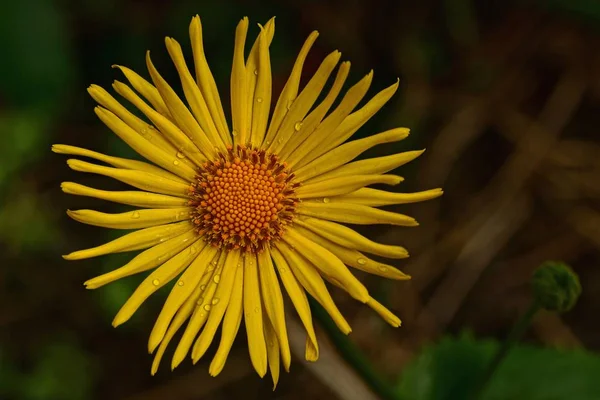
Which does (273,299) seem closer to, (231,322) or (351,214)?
(231,322)

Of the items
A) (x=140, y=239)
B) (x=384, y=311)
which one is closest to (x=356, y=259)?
(x=384, y=311)

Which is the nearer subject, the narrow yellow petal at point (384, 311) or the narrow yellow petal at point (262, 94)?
the narrow yellow petal at point (384, 311)

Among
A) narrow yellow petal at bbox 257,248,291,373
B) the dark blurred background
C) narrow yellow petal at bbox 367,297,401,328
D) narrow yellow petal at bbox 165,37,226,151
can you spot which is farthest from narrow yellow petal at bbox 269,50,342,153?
the dark blurred background

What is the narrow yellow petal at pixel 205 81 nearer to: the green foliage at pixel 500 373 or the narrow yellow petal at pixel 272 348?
the narrow yellow petal at pixel 272 348

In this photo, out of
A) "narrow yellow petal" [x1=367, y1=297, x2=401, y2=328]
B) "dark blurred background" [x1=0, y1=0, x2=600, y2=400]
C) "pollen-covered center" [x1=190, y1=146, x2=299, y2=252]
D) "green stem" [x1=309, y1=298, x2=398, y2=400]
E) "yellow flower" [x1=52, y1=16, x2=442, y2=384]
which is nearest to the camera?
"narrow yellow petal" [x1=367, y1=297, x2=401, y2=328]

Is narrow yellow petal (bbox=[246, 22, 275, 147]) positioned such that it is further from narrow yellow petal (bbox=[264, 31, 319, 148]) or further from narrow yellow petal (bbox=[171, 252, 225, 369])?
narrow yellow petal (bbox=[171, 252, 225, 369])

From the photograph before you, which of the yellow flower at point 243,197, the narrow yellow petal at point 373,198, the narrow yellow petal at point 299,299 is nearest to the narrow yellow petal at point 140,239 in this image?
the yellow flower at point 243,197

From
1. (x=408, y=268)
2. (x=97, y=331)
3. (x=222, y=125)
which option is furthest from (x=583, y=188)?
(x=97, y=331)
